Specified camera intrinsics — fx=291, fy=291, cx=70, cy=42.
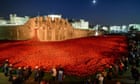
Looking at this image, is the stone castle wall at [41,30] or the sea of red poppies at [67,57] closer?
the sea of red poppies at [67,57]

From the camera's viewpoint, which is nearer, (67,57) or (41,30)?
(67,57)

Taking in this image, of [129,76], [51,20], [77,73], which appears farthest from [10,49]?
[129,76]

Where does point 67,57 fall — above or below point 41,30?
below

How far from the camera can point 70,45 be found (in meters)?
51.8

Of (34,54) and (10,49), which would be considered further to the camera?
(10,49)

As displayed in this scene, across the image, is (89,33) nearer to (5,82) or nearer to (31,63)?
(31,63)

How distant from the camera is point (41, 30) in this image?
5984cm

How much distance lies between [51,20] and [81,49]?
47.3 feet

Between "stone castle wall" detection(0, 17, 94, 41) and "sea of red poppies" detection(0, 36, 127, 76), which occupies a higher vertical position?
"stone castle wall" detection(0, 17, 94, 41)

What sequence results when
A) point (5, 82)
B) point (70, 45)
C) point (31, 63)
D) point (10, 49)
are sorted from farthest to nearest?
point (70, 45)
point (10, 49)
point (31, 63)
point (5, 82)

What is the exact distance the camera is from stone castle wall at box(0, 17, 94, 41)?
59188 mm

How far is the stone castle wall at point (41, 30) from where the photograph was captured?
59.2 m

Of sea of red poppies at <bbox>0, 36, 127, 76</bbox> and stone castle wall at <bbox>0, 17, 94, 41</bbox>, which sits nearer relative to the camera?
sea of red poppies at <bbox>0, 36, 127, 76</bbox>

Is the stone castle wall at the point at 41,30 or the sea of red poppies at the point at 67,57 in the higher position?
the stone castle wall at the point at 41,30
